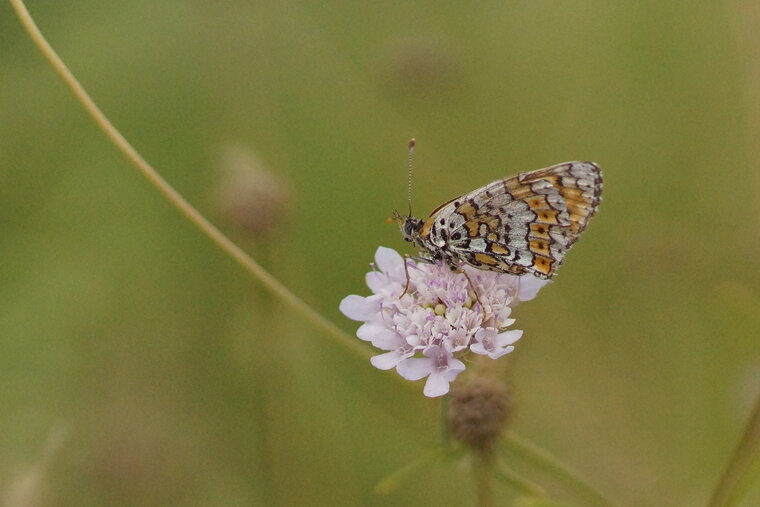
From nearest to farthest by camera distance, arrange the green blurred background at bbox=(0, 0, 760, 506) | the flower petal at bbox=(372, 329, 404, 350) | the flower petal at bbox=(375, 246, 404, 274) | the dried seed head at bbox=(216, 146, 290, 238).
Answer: the flower petal at bbox=(372, 329, 404, 350), the flower petal at bbox=(375, 246, 404, 274), the dried seed head at bbox=(216, 146, 290, 238), the green blurred background at bbox=(0, 0, 760, 506)

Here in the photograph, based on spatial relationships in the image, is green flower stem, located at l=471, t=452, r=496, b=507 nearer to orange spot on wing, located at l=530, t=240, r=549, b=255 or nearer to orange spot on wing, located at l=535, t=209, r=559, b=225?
orange spot on wing, located at l=530, t=240, r=549, b=255

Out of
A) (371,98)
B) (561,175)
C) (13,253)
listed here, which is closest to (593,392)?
(561,175)

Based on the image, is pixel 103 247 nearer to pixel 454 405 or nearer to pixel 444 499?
pixel 444 499

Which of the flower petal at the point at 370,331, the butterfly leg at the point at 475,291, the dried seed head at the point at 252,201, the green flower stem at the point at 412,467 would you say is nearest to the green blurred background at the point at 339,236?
the dried seed head at the point at 252,201

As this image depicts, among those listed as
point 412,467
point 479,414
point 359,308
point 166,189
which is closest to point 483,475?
point 479,414

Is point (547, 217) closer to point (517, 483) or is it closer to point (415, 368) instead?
point (415, 368)

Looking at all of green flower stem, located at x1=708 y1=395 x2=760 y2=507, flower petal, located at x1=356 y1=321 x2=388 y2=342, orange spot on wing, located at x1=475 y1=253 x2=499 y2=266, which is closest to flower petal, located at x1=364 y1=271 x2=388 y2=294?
flower petal, located at x1=356 y1=321 x2=388 y2=342
